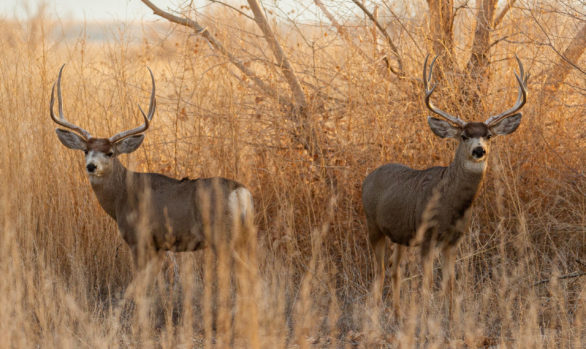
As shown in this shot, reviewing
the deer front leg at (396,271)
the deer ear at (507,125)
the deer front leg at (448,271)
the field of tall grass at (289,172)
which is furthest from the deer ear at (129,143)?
the deer ear at (507,125)

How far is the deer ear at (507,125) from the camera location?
5.02 m

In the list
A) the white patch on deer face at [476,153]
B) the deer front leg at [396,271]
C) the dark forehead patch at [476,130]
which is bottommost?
the deer front leg at [396,271]

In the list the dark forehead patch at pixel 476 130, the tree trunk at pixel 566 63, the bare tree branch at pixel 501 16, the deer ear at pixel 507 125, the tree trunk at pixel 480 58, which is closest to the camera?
the dark forehead patch at pixel 476 130

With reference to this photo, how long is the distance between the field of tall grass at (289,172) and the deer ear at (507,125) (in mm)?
872

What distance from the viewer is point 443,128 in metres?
5.20

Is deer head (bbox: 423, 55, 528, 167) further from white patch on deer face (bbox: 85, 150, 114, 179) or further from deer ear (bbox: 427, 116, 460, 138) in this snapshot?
white patch on deer face (bbox: 85, 150, 114, 179)

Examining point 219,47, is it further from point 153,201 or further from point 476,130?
point 476,130

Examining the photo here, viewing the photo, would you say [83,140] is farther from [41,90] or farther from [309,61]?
[309,61]

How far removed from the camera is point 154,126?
7.05 m

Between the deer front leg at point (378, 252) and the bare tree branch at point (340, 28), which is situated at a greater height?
the bare tree branch at point (340, 28)

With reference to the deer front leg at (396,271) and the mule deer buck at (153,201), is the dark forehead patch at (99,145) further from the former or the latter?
the deer front leg at (396,271)

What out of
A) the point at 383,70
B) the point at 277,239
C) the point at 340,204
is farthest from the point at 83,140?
the point at 383,70

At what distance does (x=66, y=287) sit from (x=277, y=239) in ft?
6.15

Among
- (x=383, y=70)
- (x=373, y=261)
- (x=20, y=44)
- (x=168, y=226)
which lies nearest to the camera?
(x=168, y=226)
